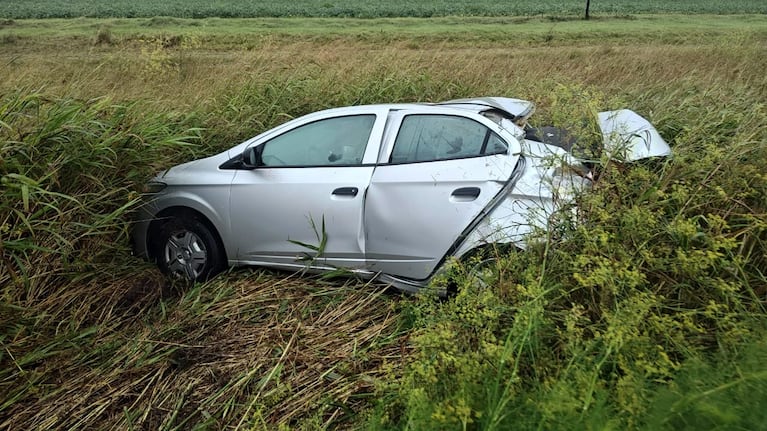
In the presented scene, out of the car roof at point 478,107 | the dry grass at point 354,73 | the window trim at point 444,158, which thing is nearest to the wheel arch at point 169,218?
the car roof at point 478,107

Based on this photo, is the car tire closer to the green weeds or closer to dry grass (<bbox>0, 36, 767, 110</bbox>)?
dry grass (<bbox>0, 36, 767, 110</bbox>)

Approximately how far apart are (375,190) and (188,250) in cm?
165

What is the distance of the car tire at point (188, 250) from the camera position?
4992 mm

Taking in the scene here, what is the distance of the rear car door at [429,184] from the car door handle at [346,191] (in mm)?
136

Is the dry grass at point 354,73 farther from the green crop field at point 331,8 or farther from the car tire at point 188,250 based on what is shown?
the green crop field at point 331,8

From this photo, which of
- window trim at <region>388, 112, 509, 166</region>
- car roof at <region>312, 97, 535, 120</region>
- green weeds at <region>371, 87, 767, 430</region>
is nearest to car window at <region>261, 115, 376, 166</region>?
car roof at <region>312, 97, 535, 120</region>

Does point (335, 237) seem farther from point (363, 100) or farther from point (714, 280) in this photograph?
point (363, 100)

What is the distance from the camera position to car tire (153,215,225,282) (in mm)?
4992

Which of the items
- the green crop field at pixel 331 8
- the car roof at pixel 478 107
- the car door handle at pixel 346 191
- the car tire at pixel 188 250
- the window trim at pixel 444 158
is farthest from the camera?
the green crop field at pixel 331 8

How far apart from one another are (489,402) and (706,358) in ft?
3.07

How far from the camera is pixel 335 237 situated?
461cm

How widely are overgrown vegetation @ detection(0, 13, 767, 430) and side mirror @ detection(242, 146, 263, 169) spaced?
2.85 ft

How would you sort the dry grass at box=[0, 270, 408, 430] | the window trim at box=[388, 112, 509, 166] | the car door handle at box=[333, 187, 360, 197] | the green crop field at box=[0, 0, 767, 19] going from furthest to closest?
the green crop field at box=[0, 0, 767, 19], the car door handle at box=[333, 187, 360, 197], the window trim at box=[388, 112, 509, 166], the dry grass at box=[0, 270, 408, 430]

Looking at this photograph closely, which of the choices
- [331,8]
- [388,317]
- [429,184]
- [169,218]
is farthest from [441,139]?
[331,8]
